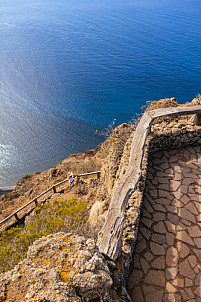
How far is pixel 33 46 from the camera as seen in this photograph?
52.2 metres

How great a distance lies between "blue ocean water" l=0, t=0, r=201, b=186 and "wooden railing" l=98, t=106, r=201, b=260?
75.1 feet

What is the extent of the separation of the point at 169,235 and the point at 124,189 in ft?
4.89

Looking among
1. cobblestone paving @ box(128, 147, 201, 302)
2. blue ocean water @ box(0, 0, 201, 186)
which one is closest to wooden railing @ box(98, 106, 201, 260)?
cobblestone paving @ box(128, 147, 201, 302)

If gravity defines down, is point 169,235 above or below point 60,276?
above

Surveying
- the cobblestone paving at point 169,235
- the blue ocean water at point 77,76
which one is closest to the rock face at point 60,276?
the cobblestone paving at point 169,235

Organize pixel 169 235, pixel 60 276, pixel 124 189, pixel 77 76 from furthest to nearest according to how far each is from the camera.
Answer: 1. pixel 77 76
2. pixel 124 189
3. pixel 169 235
4. pixel 60 276

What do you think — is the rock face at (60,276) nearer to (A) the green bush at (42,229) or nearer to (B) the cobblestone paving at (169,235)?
(B) the cobblestone paving at (169,235)

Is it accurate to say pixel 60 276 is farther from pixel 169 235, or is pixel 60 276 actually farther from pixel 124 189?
pixel 169 235

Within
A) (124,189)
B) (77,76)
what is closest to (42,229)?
(124,189)

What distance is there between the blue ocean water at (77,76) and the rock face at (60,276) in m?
25.0

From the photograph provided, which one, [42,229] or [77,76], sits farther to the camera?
[77,76]

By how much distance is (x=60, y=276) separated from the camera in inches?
118

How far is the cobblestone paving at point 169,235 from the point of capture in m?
4.25

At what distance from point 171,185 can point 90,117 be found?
29.3 metres
